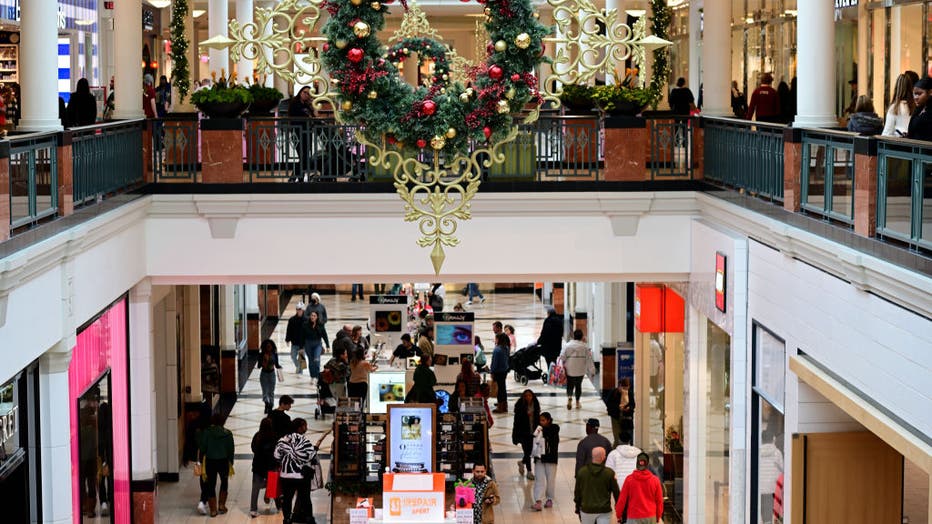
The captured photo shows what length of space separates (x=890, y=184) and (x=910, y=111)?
1725 millimetres

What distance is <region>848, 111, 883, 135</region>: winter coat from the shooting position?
10.1 metres

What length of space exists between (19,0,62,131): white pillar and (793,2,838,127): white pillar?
5.99m

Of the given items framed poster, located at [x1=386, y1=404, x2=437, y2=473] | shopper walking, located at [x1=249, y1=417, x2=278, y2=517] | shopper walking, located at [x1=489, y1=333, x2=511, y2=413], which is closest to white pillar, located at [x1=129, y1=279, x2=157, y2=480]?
shopper walking, located at [x1=249, y1=417, x2=278, y2=517]

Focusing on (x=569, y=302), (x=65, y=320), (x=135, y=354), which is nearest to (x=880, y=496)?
(x=65, y=320)

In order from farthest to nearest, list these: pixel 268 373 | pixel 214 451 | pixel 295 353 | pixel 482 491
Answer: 1. pixel 295 353
2. pixel 268 373
3. pixel 214 451
4. pixel 482 491

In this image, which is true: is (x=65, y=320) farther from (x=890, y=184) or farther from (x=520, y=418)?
(x=520, y=418)

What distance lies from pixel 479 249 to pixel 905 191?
20.6ft

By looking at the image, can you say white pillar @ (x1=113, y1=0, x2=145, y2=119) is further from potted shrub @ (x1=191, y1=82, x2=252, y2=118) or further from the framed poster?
the framed poster

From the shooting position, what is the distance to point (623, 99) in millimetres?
14656

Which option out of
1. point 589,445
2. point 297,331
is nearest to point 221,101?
point 589,445

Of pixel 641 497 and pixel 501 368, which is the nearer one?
pixel 641 497

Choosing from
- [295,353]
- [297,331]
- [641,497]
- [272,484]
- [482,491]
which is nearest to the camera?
[641,497]

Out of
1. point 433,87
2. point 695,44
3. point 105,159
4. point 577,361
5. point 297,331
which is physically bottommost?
point 577,361

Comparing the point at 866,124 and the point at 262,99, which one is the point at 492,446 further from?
the point at 866,124
